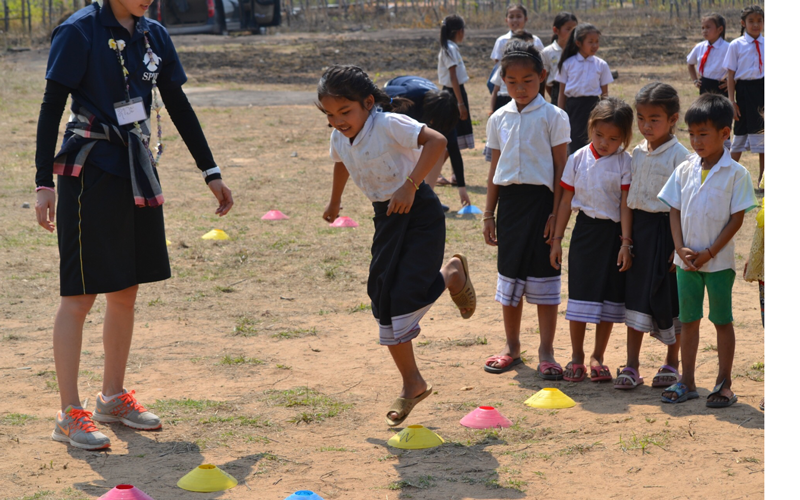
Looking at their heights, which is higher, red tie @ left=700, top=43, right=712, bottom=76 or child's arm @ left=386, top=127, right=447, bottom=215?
red tie @ left=700, top=43, right=712, bottom=76

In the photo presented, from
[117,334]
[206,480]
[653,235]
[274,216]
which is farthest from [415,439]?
[274,216]

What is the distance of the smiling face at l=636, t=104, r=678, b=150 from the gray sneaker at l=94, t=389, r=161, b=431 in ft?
8.91

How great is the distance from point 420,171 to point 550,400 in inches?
53.1

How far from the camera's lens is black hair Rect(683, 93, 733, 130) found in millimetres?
3779

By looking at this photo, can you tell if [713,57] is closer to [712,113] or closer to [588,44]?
[588,44]

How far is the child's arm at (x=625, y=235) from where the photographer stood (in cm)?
418

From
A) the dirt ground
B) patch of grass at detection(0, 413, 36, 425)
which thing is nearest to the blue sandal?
the dirt ground

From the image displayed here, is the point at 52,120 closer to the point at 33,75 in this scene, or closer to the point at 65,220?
the point at 65,220

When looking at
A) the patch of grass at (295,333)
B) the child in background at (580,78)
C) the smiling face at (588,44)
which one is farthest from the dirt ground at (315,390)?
the smiling face at (588,44)

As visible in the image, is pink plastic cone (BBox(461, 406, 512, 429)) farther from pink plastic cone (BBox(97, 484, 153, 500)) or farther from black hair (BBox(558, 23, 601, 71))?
black hair (BBox(558, 23, 601, 71))

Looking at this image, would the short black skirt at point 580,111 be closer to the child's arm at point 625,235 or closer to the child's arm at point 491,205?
the child's arm at point 491,205

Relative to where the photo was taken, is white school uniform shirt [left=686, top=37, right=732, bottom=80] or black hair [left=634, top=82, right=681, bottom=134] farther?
white school uniform shirt [left=686, top=37, right=732, bottom=80]

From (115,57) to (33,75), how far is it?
58.7 feet

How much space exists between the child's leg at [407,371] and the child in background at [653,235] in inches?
44.9
